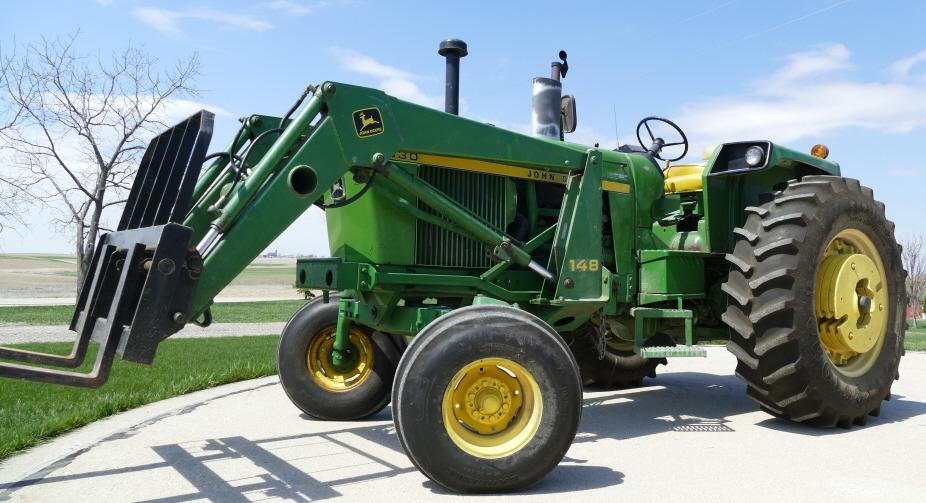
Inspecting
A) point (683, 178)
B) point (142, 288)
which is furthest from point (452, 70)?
point (142, 288)

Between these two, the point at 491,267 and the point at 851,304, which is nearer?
the point at 491,267

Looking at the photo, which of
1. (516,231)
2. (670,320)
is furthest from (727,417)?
(516,231)

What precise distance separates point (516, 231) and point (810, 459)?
2.40m

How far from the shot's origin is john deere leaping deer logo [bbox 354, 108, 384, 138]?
4.32 meters

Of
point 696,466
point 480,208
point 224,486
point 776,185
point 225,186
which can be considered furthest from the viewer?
point 776,185

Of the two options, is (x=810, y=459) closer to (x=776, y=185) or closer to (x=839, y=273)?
(x=839, y=273)

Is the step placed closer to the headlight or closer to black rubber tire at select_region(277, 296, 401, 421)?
the headlight

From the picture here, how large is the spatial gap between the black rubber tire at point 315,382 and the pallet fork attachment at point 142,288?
6.03 ft

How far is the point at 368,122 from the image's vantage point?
14.3 feet

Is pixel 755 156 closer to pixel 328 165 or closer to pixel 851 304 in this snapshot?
pixel 851 304

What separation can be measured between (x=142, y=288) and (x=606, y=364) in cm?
469

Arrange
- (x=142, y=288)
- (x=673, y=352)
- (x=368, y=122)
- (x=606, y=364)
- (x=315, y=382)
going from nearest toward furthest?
1. (x=142, y=288)
2. (x=368, y=122)
3. (x=673, y=352)
4. (x=315, y=382)
5. (x=606, y=364)

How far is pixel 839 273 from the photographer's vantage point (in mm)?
5426

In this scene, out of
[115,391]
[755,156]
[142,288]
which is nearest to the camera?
[142,288]
